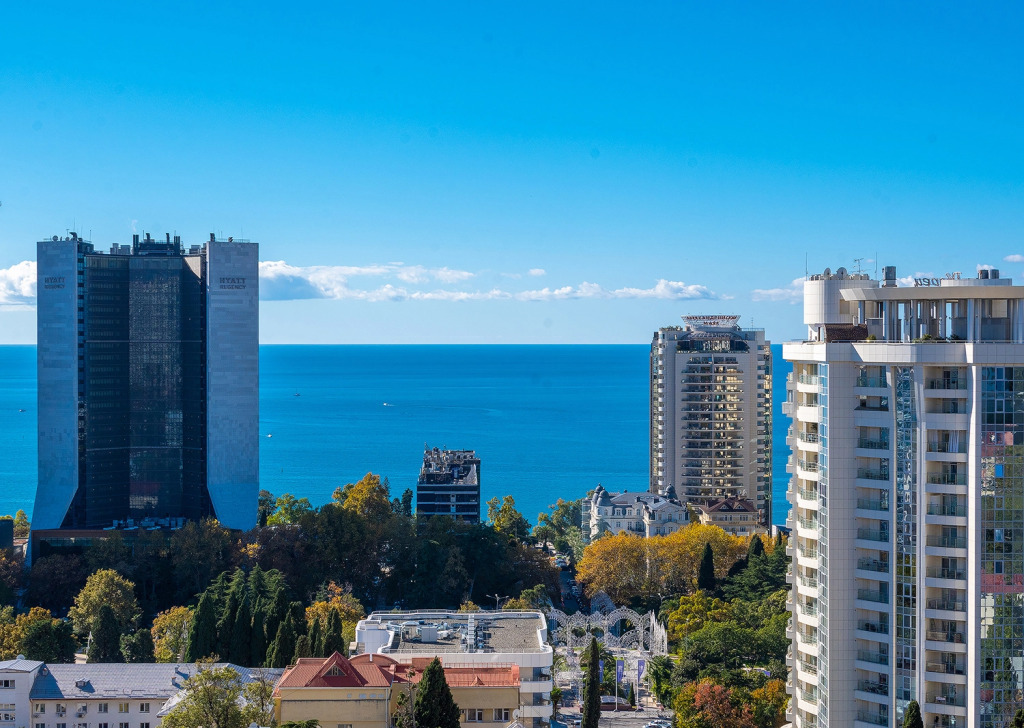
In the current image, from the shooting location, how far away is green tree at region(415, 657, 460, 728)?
3434 cm

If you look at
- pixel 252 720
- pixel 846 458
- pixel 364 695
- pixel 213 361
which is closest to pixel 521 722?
pixel 364 695

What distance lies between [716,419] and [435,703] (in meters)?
60.4

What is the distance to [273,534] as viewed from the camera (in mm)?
67250

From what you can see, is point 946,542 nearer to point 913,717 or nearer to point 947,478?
point 947,478

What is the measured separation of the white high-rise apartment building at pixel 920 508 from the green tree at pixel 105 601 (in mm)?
36926

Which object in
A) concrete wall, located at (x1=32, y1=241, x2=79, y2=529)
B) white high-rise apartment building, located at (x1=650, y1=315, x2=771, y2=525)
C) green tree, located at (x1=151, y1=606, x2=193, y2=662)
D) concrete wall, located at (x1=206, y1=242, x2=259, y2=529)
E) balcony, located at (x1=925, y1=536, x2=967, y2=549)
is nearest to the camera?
balcony, located at (x1=925, y1=536, x2=967, y2=549)

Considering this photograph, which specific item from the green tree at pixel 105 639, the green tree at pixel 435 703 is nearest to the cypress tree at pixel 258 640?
the green tree at pixel 105 639

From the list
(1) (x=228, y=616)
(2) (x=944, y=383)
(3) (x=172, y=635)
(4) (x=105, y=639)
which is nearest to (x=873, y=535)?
(2) (x=944, y=383)

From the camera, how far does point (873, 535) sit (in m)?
31.9

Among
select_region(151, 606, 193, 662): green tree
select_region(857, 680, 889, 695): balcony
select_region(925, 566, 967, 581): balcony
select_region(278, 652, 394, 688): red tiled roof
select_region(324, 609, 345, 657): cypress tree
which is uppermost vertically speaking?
select_region(925, 566, 967, 581): balcony

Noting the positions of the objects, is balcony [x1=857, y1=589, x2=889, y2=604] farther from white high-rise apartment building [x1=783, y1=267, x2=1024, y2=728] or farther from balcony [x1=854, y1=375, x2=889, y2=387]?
balcony [x1=854, y1=375, x2=889, y2=387]

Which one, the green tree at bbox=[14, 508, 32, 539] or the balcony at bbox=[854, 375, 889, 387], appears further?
the green tree at bbox=[14, 508, 32, 539]

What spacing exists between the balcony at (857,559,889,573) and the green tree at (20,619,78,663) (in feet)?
110

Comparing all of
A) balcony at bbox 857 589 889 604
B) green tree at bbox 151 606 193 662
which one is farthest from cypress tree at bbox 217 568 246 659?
balcony at bbox 857 589 889 604
